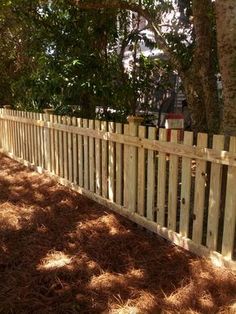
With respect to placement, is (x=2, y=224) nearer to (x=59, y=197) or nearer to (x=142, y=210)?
(x=59, y=197)

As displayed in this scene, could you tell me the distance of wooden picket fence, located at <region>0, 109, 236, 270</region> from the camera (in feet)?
11.4

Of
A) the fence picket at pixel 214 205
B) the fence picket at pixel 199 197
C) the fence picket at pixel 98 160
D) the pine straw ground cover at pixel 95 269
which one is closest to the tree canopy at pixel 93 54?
the fence picket at pixel 98 160

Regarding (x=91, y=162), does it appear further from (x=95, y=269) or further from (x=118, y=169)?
(x=95, y=269)

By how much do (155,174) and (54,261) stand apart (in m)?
1.61

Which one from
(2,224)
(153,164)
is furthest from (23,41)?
(153,164)

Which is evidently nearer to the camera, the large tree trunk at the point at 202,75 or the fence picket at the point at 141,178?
the fence picket at the point at 141,178

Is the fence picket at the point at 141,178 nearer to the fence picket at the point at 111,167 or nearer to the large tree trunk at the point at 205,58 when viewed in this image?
the fence picket at the point at 111,167

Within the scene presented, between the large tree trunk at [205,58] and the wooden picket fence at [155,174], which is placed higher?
the large tree trunk at [205,58]

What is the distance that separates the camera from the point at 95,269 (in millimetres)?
3621

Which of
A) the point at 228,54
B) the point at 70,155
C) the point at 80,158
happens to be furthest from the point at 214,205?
the point at 70,155

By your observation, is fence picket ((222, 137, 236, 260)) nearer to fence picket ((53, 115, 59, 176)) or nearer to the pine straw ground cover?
the pine straw ground cover

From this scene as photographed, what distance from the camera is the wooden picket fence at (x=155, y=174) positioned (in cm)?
347

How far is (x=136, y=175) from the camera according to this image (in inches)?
177

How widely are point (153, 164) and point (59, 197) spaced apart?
201cm
